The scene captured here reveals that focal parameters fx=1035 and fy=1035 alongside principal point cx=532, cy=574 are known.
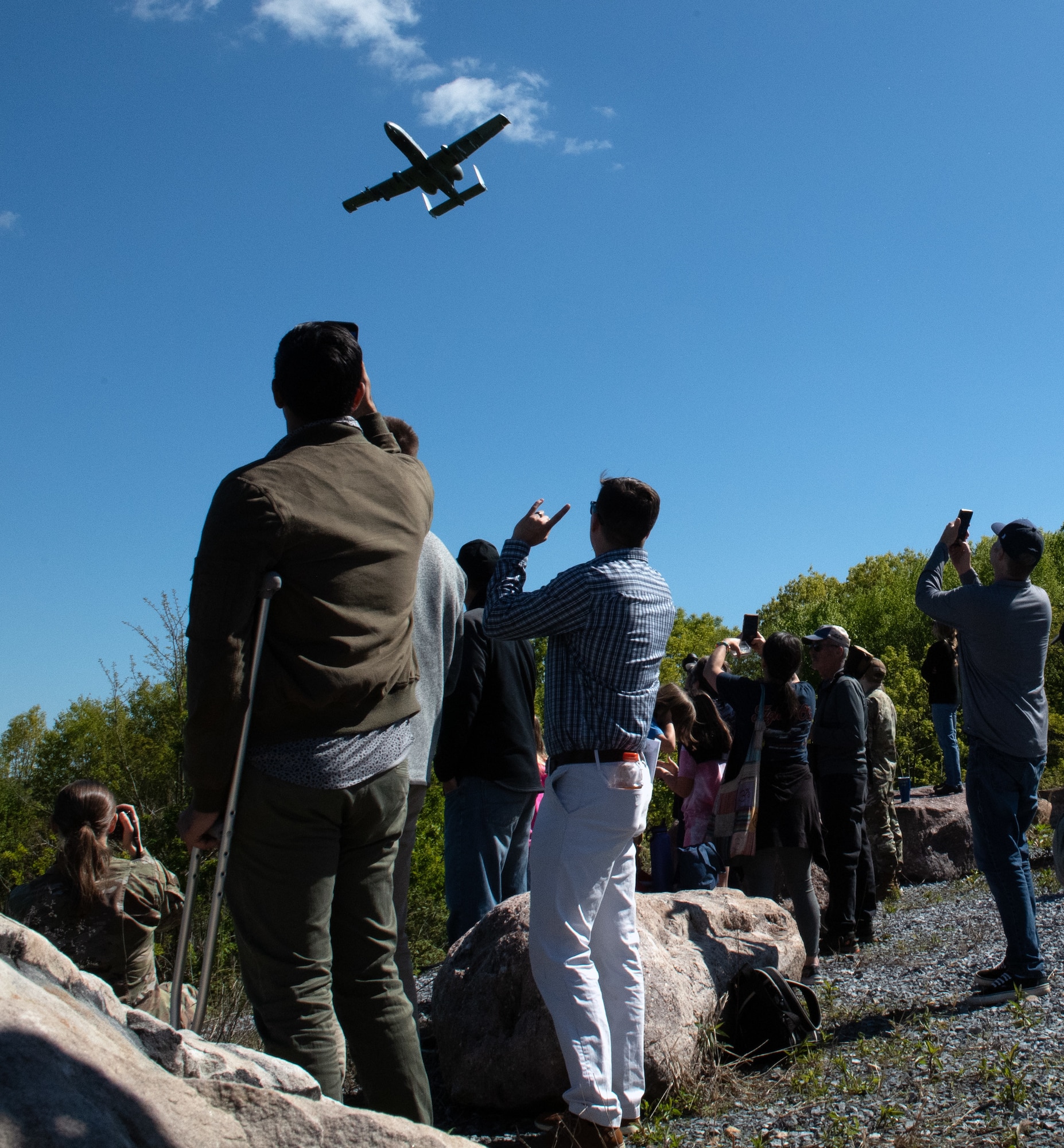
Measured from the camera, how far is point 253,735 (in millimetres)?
2455

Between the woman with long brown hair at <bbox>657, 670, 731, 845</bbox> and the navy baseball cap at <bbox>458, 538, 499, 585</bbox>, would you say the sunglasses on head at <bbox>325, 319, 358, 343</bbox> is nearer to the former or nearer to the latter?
the navy baseball cap at <bbox>458, 538, 499, 585</bbox>

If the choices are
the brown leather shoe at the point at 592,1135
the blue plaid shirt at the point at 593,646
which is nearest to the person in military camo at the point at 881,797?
the blue plaid shirt at the point at 593,646

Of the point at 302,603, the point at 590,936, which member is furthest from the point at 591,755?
the point at 302,603

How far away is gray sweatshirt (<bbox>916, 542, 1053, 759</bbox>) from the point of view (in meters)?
4.63

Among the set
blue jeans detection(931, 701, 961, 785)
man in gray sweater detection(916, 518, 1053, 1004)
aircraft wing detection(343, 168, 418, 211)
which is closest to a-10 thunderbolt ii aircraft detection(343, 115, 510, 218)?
aircraft wing detection(343, 168, 418, 211)

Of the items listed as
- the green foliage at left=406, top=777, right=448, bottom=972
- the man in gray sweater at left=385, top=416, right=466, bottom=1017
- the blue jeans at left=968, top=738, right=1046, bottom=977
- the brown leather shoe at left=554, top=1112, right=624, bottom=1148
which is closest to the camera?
the brown leather shoe at left=554, top=1112, right=624, bottom=1148

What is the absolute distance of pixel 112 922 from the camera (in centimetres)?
414

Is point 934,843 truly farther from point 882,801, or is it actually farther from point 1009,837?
point 1009,837

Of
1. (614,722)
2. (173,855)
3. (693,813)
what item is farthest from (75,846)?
(173,855)

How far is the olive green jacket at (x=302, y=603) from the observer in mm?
2373

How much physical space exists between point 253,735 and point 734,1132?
211cm

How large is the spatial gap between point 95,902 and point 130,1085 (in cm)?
257

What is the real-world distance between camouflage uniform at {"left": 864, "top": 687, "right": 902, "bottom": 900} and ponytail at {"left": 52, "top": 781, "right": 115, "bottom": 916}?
6.45 meters

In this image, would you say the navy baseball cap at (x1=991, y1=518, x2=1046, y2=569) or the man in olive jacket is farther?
the navy baseball cap at (x1=991, y1=518, x2=1046, y2=569)
